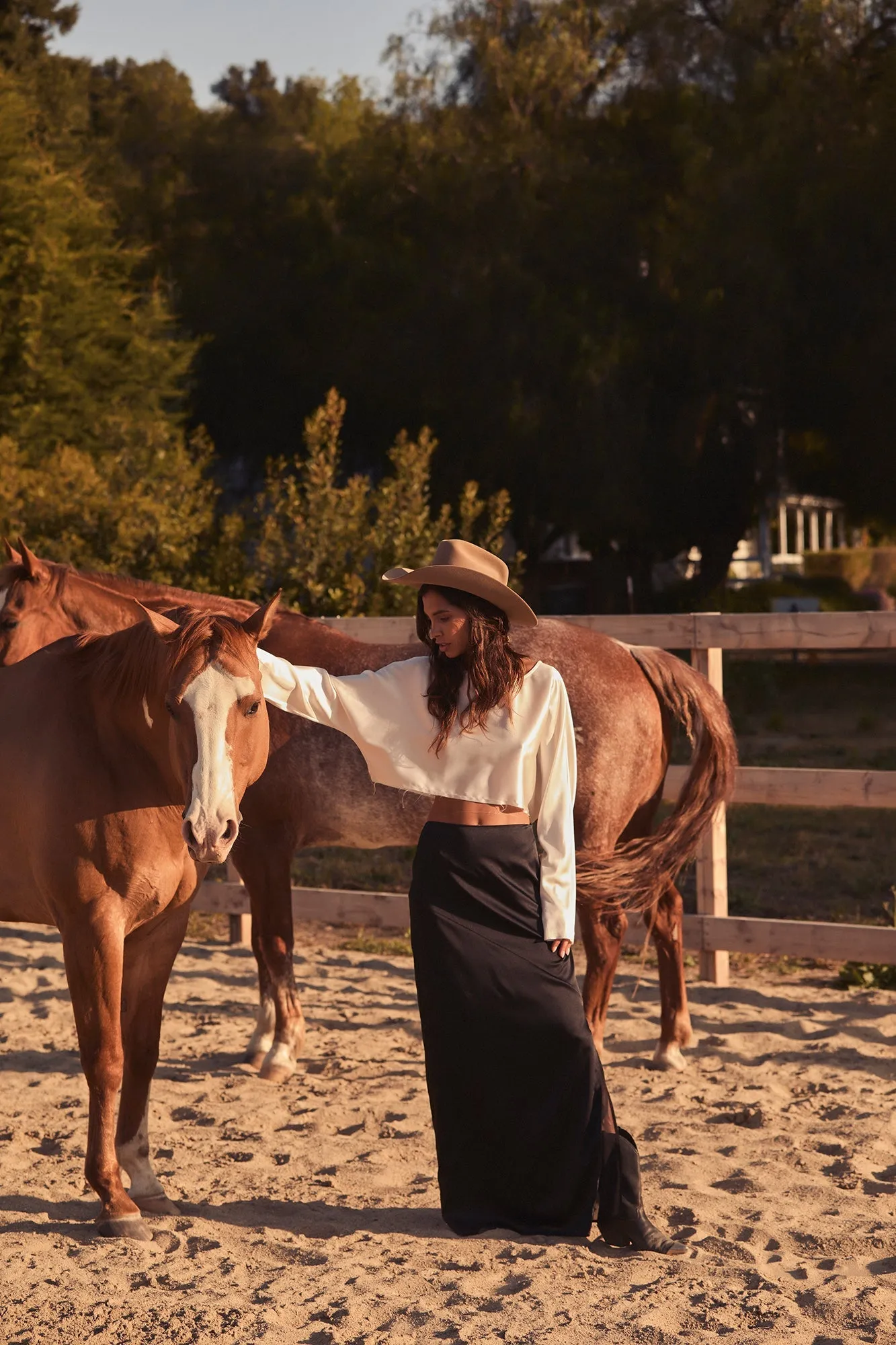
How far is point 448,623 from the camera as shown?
3.58 m

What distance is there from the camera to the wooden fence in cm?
601

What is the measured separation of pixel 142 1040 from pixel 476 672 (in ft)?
4.96

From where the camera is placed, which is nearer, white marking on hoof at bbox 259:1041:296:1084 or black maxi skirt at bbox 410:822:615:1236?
black maxi skirt at bbox 410:822:615:1236

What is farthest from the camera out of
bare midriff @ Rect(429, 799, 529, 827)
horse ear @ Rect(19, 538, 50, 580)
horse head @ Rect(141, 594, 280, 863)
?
horse ear @ Rect(19, 538, 50, 580)

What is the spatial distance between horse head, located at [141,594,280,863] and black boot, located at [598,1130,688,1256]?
1324 millimetres

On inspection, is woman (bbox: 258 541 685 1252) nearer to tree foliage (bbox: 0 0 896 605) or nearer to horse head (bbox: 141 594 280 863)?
horse head (bbox: 141 594 280 863)

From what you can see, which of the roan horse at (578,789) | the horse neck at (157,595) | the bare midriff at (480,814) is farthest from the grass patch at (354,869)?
the bare midriff at (480,814)

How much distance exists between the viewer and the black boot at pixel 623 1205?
3578 mm

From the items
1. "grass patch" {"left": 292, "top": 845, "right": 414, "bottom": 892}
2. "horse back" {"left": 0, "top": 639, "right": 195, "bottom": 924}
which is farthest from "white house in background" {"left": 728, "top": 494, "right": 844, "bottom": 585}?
"horse back" {"left": 0, "top": 639, "right": 195, "bottom": 924}

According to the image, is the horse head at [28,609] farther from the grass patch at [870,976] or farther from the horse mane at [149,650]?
the grass patch at [870,976]

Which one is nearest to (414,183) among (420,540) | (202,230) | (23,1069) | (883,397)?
(202,230)

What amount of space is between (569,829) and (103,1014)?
137 cm

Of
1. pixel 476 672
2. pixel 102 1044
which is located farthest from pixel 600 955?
pixel 102 1044

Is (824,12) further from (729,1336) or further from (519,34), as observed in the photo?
(729,1336)
